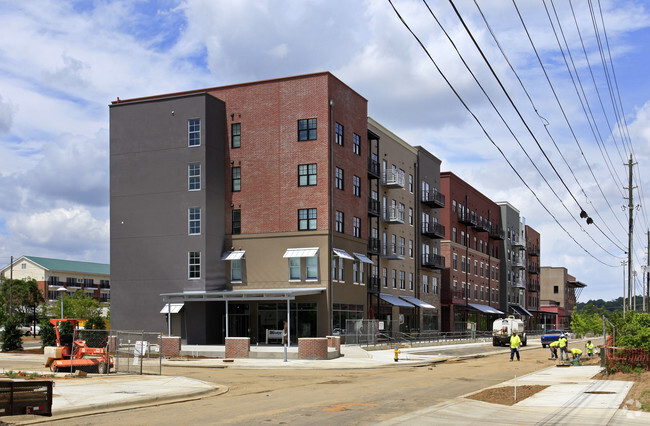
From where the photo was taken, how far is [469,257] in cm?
8506

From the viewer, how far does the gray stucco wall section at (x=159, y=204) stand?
5112 cm

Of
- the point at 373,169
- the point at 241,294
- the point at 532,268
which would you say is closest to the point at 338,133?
the point at 373,169

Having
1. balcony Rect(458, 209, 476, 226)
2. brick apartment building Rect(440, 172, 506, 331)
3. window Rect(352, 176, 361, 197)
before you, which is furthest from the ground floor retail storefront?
balcony Rect(458, 209, 476, 226)

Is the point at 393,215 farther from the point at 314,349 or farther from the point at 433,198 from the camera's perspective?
the point at 314,349

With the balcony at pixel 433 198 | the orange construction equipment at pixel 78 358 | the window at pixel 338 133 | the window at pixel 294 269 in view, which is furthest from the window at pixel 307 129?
the orange construction equipment at pixel 78 358

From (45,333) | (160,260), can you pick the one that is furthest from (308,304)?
(45,333)

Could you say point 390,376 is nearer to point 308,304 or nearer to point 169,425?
point 169,425

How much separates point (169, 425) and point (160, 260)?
38.2 metres

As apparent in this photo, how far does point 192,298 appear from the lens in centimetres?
4934

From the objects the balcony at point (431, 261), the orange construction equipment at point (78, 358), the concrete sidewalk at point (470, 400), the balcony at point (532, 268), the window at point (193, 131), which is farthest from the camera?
the balcony at point (532, 268)

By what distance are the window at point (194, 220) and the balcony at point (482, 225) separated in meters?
44.1

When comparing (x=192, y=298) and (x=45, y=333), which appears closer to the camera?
(x=45, y=333)

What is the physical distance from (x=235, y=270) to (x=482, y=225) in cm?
4568

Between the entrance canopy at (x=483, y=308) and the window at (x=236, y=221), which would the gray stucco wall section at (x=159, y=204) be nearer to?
the window at (x=236, y=221)
